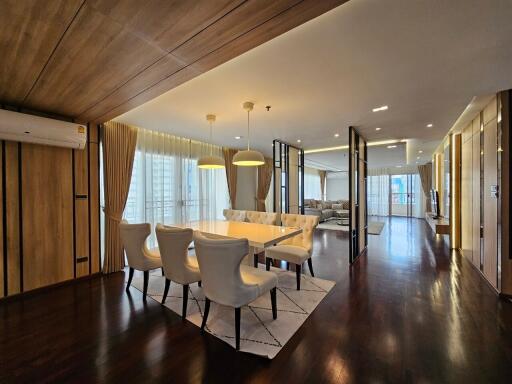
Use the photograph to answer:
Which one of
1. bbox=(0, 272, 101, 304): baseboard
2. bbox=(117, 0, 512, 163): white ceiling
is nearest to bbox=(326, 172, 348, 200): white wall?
bbox=(117, 0, 512, 163): white ceiling

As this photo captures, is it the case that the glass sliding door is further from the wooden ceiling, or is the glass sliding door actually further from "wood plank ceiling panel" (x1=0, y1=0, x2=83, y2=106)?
"wood plank ceiling panel" (x1=0, y1=0, x2=83, y2=106)

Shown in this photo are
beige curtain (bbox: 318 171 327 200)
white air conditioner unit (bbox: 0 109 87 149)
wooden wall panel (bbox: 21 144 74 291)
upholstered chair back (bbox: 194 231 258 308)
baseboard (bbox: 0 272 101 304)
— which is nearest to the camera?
upholstered chair back (bbox: 194 231 258 308)

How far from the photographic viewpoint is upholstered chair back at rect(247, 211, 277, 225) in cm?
392

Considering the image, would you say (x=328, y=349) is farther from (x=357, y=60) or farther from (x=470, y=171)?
(x=470, y=171)

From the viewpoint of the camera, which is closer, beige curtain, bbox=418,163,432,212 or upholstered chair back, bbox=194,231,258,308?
upholstered chair back, bbox=194,231,258,308

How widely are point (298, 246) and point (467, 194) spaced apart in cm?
351

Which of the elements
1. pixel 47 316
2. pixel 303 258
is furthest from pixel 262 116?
pixel 47 316

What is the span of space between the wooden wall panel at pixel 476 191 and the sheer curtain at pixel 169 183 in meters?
5.17

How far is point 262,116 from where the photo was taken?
3.49 metres

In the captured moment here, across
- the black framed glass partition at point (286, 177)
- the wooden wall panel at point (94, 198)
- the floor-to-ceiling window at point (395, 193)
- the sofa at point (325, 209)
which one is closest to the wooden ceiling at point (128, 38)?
the wooden wall panel at point (94, 198)

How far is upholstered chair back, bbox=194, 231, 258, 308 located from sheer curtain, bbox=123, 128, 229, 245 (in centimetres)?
289

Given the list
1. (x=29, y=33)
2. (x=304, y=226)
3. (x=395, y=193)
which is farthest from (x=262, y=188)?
(x=395, y=193)

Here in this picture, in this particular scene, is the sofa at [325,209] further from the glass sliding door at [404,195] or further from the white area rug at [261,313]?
the white area rug at [261,313]

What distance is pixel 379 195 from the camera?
11773mm
